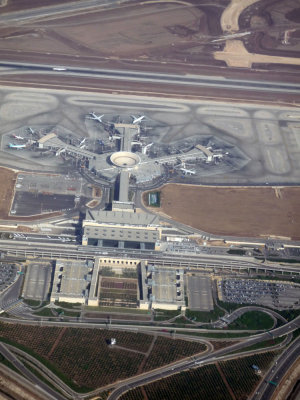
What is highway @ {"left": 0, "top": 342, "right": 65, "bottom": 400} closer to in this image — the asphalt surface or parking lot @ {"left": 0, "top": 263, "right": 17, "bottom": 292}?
parking lot @ {"left": 0, "top": 263, "right": 17, "bottom": 292}

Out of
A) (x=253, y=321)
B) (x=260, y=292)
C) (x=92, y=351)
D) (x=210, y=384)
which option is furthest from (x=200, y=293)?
(x=92, y=351)

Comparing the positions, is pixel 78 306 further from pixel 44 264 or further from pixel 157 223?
pixel 157 223

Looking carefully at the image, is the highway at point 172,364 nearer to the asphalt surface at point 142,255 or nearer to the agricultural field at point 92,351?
the agricultural field at point 92,351

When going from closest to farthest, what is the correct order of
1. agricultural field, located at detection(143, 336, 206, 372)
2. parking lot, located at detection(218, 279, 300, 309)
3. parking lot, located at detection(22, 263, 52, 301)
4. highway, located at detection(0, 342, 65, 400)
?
highway, located at detection(0, 342, 65, 400) → agricultural field, located at detection(143, 336, 206, 372) → parking lot, located at detection(22, 263, 52, 301) → parking lot, located at detection(218, 279, 300, 309)

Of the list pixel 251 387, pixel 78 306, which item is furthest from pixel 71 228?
pixel 251 387

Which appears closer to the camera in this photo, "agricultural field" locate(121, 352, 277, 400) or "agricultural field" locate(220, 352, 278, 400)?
"agricultural field" locate(121, 352, 277, 400)

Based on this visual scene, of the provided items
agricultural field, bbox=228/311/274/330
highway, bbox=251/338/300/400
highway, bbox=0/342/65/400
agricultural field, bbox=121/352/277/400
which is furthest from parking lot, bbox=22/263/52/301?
highway, bbox=251/338/300/400

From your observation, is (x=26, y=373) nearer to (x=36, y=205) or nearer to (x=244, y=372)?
(x=244, y=372)
